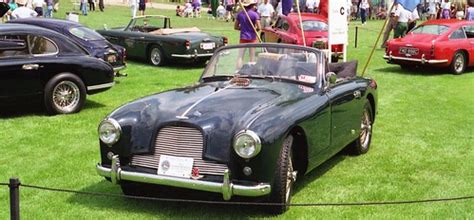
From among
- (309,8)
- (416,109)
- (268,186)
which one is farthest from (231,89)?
(309,8)

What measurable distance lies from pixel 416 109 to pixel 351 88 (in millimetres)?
4667

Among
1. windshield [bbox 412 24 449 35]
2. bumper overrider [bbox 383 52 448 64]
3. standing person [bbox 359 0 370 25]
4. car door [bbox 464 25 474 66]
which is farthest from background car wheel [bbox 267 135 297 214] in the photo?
standing person [bbox 359 0 370 25]

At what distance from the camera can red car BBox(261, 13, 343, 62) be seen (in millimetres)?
18219

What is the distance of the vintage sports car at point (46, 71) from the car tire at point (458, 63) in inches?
386

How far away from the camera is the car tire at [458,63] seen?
663 inches

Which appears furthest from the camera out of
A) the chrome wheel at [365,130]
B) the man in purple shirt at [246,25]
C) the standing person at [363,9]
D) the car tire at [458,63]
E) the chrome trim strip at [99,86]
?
the standing person at [363,9]

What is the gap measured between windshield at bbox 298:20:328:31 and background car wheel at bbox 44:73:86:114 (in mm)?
9643

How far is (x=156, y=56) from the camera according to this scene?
17656mm

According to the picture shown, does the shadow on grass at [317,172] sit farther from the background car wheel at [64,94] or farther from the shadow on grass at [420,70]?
the shadow on grass at [420,70]

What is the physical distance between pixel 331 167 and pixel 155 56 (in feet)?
35.9

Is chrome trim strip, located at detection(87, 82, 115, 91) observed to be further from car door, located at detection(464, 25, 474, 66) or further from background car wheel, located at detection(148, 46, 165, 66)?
car door, located at detection(464, 25, 474, 66)

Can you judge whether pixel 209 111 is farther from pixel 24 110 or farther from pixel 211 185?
pixel 24 110

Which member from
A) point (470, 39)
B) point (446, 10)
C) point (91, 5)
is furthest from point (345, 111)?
point (91, 5)

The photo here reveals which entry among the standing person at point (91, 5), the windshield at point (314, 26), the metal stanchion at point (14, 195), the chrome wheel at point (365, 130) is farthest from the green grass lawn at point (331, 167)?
the standing person at point (91, 5)
